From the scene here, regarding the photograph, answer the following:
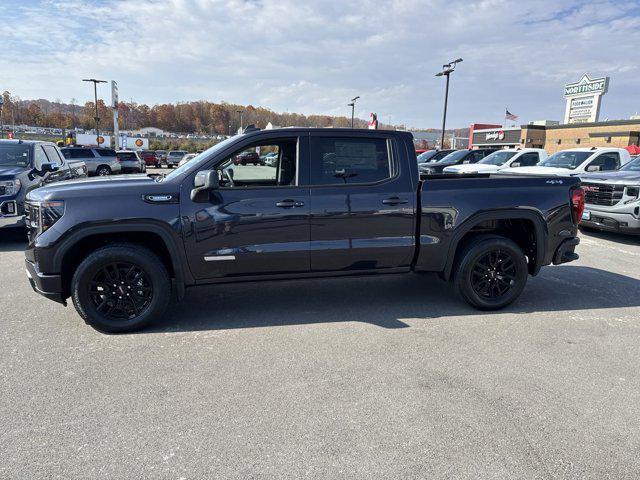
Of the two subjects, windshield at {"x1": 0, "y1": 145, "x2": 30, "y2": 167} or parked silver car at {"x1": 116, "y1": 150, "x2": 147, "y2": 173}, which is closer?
windshield at {"x1": 0, "y1": 145, "x2": 30, "y2": 167}

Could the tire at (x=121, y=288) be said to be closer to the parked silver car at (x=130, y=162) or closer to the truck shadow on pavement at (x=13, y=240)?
the truck shadow on pavement at (x=13, y=240)

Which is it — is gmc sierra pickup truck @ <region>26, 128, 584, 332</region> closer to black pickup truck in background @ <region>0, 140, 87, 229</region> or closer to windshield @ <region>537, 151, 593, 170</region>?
black pickup truck in background @ <region>0, 140, 87, 229</region>

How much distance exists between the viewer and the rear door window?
4375 millimetres

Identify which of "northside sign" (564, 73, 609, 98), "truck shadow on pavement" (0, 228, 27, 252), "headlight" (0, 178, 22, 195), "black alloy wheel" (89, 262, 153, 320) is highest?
"northside sign" (564, 73, 609, 98)

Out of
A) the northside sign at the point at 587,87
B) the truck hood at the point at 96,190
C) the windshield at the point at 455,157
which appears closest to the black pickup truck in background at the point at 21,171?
the truck hood at the point at 96,190

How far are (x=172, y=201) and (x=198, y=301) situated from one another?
1.50 meters

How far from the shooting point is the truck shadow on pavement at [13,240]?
7734 millimetres

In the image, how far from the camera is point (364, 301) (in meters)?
5.08

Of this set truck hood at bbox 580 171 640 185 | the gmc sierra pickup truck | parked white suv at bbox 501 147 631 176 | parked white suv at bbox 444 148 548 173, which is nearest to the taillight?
the gmc sierra pickup truck

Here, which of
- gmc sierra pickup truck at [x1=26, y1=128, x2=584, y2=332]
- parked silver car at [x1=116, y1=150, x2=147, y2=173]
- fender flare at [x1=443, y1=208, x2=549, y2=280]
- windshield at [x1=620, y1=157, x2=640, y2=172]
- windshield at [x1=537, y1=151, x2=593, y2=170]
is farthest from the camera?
parked silver car at [x1=116, y1=150, x2=147, y2=173]

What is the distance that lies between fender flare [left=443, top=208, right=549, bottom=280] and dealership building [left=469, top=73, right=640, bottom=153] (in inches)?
1424

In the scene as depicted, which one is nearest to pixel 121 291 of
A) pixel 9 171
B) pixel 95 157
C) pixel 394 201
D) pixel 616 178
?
pixel 394 201

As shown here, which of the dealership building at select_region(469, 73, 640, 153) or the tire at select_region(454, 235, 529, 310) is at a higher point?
the dealership building at select_region(469, 73, 640, 153)

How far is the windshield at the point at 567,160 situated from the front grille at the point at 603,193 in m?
3.70
